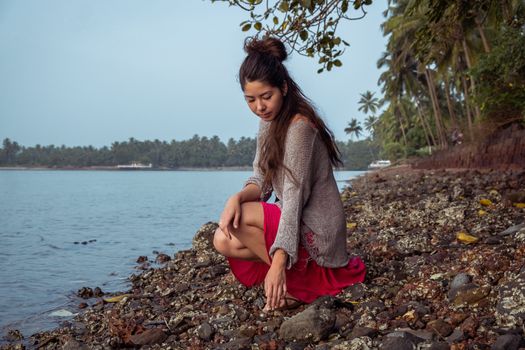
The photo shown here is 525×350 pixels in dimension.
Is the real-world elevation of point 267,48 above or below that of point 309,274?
above

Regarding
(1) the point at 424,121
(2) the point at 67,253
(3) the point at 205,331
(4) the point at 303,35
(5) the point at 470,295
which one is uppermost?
(1) the point at 424,121

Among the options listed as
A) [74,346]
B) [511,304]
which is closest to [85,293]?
[74,346]

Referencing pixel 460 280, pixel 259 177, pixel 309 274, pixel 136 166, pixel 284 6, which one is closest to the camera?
pixel 460 280

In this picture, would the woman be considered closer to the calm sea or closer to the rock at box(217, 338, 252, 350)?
the rock at box(217, 338, 252, 350)

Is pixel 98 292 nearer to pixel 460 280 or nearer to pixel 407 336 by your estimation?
pixel 460 280

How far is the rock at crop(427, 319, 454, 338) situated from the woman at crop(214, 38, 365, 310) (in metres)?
0.70

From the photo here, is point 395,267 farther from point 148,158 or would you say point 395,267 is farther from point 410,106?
point 148,158

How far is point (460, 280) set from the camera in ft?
9.32

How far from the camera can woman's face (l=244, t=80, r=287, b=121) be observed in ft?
8.93

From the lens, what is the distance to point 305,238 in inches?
114

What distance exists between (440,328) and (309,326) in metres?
0.59

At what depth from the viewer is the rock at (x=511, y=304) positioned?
7.34 feet

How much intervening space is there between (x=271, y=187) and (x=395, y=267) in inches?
40.5

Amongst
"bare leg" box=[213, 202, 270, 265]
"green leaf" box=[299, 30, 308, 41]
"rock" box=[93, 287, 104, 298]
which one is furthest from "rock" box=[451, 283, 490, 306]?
"rock" box=[93, 287, 104, 298]
